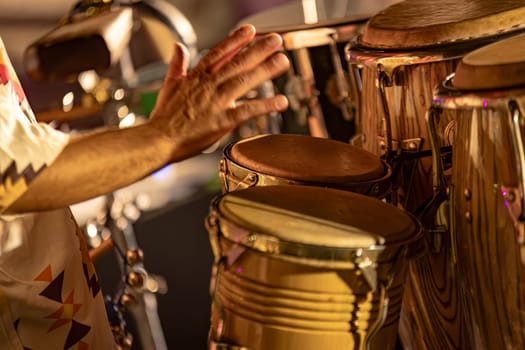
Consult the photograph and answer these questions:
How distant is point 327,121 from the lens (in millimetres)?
2443

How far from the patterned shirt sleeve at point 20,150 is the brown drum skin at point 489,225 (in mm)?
585

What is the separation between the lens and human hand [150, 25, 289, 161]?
129 centimetres

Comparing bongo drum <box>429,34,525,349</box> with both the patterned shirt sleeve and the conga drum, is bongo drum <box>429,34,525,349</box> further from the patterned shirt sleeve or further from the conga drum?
the patterned shirt sleeve

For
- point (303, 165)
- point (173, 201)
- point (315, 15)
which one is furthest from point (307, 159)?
point (173, 201)

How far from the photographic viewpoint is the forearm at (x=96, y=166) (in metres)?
1.19

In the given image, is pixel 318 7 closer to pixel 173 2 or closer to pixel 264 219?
pixel 264 219

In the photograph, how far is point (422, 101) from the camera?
1476 millimetres

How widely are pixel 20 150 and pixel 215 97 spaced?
31 cm

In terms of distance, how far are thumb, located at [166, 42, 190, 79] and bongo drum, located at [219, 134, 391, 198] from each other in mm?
207

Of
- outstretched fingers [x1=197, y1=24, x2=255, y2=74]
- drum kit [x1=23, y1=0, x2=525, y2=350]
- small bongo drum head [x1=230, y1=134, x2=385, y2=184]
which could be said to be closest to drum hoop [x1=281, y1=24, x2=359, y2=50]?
drum kit [x1=23, y1=0, x2=525, y2=350]

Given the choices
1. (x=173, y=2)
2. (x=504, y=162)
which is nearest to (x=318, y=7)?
(x=504, y=162)

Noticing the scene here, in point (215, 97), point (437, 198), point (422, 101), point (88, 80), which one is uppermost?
point (215, 97)

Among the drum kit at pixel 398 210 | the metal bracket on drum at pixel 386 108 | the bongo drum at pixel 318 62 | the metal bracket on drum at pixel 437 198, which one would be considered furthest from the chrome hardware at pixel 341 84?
the metal bracket on drum at pixel 437 198

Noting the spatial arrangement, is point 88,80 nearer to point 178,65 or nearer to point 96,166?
point 178,65
